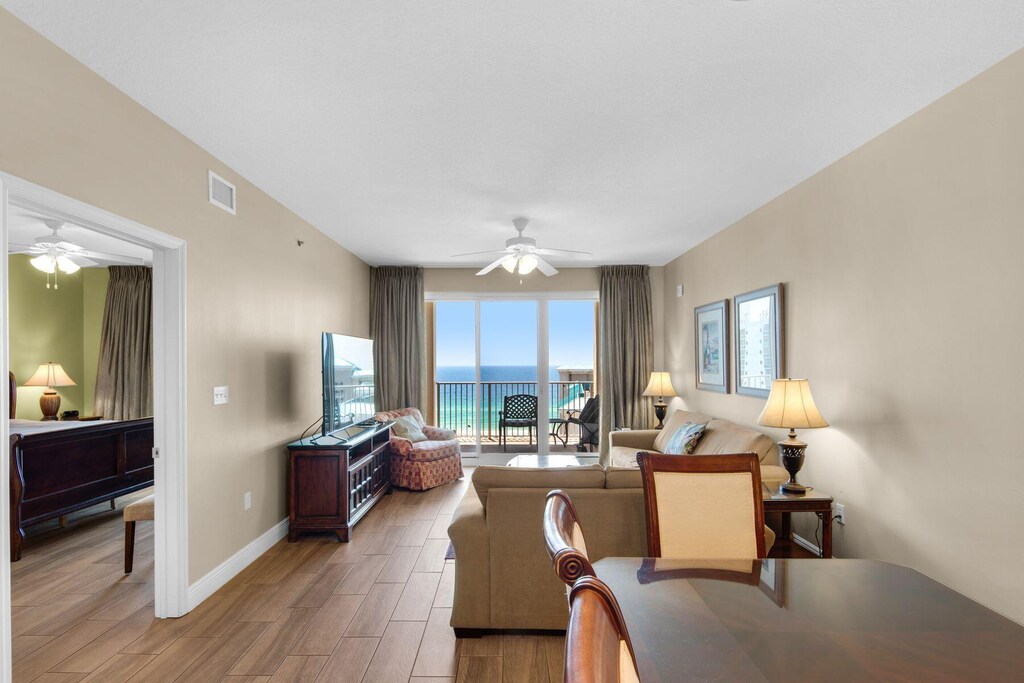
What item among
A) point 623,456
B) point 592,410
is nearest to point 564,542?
point 623,456

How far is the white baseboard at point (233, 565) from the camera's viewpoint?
3.00 m

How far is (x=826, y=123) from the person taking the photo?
2.74 meters

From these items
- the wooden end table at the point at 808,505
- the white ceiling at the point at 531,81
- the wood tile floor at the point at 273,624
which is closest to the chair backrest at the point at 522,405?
the wood tile floor at the point at 273,624

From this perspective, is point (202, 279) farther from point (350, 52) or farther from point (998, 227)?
point (998, 227)

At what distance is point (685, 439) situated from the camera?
4691 mm

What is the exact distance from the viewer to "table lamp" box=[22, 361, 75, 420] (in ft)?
19.7

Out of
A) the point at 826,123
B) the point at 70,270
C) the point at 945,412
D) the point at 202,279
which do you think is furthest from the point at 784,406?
the point at 70,270

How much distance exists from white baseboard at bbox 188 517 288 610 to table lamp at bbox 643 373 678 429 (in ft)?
13.7

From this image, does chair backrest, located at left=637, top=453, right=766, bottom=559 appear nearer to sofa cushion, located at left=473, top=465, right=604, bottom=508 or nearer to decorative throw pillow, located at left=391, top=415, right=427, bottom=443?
sofa cushion, located at left=473, top=465, right=604, bottom=508

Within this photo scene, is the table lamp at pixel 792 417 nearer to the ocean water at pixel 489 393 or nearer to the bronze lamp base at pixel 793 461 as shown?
the bronze lamp base at pixel 793 461

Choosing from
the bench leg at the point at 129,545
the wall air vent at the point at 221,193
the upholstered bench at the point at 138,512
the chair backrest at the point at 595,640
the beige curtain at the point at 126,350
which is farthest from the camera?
the beige curtain at the point at 126,350

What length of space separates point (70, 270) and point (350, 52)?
444 cm

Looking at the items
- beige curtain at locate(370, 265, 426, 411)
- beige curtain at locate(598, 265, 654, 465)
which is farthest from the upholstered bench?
beige curtain at locate(598, 265, 654, 465)

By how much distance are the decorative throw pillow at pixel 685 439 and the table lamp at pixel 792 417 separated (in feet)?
4.51
